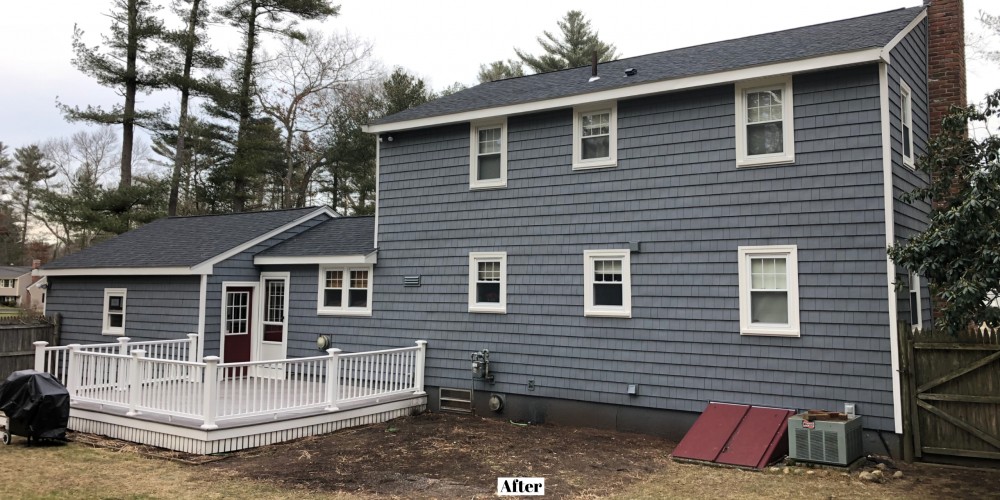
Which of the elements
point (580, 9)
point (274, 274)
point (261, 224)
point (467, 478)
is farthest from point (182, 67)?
point (467, 478)

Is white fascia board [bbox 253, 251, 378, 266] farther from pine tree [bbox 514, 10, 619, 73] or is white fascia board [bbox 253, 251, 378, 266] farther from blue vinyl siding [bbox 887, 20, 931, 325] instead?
pine tree [bbox 514, 10, 619, 73]

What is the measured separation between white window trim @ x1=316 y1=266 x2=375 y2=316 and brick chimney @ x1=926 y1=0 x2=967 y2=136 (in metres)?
9.68

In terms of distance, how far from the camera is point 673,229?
31.0 ft

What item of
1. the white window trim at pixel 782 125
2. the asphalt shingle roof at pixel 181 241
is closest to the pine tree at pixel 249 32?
the asphalt shingle roof at pixel 181 241

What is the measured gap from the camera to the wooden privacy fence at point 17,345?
13.9 m

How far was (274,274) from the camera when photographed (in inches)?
525

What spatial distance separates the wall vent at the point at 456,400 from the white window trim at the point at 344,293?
2.17 m

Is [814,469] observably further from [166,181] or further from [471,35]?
[471,35]

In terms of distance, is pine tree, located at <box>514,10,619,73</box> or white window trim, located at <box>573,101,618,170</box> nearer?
white window trim, located at <box>573,101,618,170</box>

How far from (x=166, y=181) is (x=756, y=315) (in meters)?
23.3

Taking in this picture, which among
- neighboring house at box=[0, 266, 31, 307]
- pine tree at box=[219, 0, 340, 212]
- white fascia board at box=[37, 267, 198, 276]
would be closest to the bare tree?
pine tree at box=[219, 0, 340, 212]

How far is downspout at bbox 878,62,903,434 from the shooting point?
7.75 metres

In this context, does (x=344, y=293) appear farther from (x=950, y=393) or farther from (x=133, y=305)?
(x=950, y=393)

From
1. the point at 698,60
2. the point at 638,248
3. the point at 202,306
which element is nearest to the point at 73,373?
the point at 202,306
